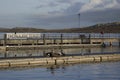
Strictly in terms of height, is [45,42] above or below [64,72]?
above

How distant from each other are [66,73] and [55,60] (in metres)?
7.76

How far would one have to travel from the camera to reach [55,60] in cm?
4966

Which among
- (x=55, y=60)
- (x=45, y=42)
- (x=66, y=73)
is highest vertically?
(x=45, y=42)

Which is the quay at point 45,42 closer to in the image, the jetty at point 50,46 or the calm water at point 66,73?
the jetty at point 50,46

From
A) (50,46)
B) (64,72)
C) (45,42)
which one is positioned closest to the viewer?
(64,72)

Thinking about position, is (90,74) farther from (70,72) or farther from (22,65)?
(22,65)

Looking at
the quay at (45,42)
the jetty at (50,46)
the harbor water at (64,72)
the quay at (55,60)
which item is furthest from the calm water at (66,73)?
the quay at (45,42)

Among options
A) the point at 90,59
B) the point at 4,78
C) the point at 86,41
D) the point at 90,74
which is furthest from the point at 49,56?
the point at 86,41

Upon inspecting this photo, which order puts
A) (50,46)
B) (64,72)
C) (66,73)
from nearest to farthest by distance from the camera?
(66,73) → (64,72) → (50,46)

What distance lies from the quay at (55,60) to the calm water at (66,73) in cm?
147

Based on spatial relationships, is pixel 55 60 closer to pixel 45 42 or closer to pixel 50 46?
pixel 50 46

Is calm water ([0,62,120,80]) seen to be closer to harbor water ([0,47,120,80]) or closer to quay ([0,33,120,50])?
harbor water ([0,47,120,80])

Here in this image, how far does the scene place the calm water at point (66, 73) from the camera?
3831 cm

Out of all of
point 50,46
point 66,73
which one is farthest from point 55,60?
point 50,46
